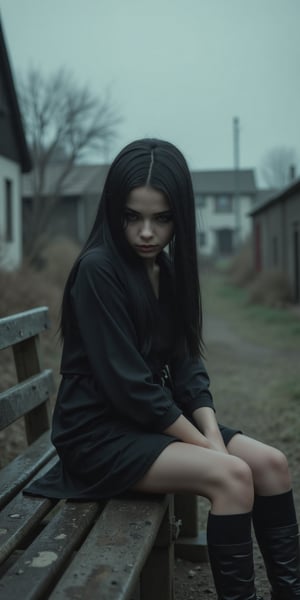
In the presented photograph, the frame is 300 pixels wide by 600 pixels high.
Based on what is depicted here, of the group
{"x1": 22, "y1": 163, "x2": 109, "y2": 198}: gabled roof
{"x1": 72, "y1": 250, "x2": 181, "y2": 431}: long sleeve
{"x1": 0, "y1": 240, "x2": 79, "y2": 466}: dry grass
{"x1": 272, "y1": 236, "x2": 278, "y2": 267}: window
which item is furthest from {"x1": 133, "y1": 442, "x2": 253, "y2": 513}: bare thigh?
{"x1": 22, "y1": 163, "x2": 109, "y2": 198}: gabled roof

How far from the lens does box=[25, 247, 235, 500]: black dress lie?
218cm

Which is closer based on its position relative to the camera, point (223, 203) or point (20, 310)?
point (20, 310)

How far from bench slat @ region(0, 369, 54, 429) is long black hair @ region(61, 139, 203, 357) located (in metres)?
0.50

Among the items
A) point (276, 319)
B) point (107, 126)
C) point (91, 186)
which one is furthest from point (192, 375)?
point (91, 186)

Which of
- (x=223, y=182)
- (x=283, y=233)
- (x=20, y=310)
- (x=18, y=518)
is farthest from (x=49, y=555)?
(x=223, y=182)

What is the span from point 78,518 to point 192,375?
731mm

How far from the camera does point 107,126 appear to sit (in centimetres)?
2456

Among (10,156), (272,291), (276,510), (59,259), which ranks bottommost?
(272,291)

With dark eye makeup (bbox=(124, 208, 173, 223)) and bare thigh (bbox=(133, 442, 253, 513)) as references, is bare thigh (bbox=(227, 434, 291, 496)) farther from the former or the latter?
dark eye makeup (bbox=(124, 208, 173, 223))

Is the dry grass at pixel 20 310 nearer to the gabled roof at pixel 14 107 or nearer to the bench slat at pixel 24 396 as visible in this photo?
the bench slat at pixel 24 396

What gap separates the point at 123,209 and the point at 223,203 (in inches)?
2273

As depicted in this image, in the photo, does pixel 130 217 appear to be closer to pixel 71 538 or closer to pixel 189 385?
pixel 189 385

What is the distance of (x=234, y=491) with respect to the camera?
6.89ft

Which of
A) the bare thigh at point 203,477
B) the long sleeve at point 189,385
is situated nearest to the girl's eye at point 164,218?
the long sleeve at point 189,385
